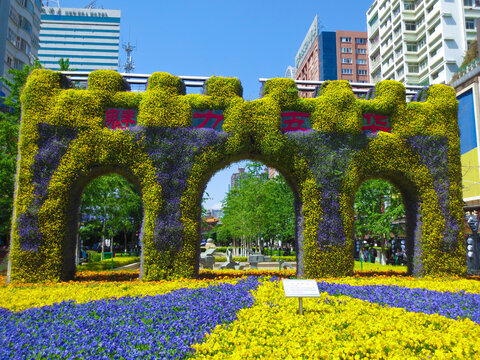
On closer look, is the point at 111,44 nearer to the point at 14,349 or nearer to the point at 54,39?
the point at 54,39

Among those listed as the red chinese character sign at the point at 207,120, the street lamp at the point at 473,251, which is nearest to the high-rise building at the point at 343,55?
the street lamp at the point at 473,251

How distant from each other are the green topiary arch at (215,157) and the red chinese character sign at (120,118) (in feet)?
0.11

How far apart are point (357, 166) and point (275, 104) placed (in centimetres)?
319

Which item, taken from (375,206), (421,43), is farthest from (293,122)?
(421,43)

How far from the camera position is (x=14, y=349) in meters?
4.36

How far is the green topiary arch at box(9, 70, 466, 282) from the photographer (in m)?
10.3

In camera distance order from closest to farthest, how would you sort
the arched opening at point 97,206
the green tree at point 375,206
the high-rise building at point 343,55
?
1. the arched opening at point 97,206
2. the green tree at point 375,206
3. the high-rise building at point 343,55

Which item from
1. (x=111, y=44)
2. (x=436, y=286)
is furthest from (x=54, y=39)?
(x=436, y=286)

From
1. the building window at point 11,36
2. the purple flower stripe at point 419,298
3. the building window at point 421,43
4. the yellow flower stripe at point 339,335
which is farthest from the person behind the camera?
A: the building window at point 421,43

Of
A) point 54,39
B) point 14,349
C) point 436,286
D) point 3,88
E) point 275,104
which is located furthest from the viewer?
point 54,39

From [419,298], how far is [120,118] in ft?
30.3

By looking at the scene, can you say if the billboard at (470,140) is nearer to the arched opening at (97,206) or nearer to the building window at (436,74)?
the arched opening at (97,206)

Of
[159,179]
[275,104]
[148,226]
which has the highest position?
[275,104]

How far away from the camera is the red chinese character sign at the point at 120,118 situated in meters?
10.9
